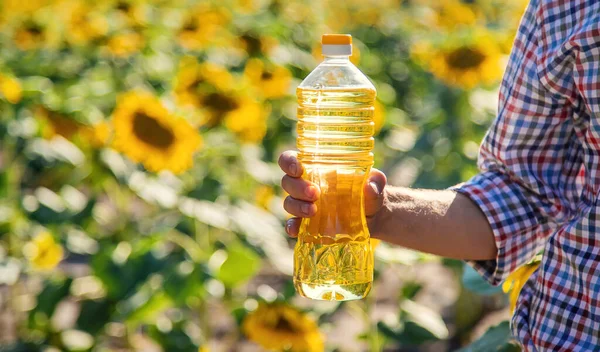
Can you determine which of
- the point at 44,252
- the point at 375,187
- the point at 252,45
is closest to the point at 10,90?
the point at 44,252

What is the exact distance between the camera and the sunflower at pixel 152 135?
12.8ft

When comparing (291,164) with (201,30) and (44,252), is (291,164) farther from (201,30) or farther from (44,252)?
(201,30)

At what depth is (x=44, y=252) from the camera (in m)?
4.30

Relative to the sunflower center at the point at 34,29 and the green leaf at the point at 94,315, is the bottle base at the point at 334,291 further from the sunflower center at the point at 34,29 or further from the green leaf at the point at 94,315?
the sunflower center at the point at 34,29

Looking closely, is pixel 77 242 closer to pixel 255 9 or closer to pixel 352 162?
pixel 352 162

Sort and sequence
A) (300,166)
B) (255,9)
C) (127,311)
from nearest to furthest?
(300,166)
(127,311)
(255,9)

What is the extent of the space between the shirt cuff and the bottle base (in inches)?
12.7

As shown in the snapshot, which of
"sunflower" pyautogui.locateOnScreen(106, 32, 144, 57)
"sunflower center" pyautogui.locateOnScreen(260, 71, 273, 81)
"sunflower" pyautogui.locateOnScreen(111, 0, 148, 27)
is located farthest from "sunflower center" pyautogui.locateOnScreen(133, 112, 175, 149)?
"sunflower" pyautogui.locateOnScreen(111, 0, 148, 27)

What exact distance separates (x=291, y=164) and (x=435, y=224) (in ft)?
1.28

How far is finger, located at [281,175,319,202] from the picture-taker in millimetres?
1853

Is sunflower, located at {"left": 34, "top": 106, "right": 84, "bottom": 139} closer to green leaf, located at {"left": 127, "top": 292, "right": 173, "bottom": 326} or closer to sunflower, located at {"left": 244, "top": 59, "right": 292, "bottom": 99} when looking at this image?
sunflower, located at {"left": 244, "top": 59, "right": 292, "bottom": 99}

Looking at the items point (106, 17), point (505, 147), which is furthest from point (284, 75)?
point (505, 147)

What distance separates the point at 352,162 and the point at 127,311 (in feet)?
5.39

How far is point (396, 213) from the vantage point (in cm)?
207
